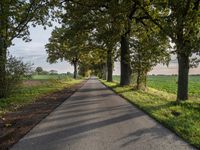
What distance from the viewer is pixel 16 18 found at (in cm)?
2509

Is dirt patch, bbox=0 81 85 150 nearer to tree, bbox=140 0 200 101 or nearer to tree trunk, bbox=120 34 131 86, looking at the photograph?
tree, bbox=140 0 200 101

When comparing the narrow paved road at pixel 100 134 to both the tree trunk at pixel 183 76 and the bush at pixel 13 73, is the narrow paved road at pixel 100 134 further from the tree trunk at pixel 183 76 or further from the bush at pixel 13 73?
the bush at pixel 13 73

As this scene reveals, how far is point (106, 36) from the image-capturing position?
115 feet

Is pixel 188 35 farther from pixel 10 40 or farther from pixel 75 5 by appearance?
pixel 75 5

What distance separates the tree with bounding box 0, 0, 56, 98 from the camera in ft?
74.4

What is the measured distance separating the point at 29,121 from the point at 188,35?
10616 mm

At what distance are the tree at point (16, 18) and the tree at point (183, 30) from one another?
10.0 metres

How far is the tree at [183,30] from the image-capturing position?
1843cm

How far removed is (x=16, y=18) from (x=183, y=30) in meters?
12.1

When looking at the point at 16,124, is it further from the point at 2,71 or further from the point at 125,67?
the point at 125,67

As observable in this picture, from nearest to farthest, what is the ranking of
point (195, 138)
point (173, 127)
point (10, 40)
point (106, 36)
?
point (195, 138) → point (173, 127) → point (10, 40) → point (106, 36)

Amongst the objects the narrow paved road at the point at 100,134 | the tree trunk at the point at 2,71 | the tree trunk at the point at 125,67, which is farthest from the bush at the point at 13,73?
the tree trunk at the point at 125,67

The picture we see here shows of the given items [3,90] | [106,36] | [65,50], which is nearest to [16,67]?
[3,90]

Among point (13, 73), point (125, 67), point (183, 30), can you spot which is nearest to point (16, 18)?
point (13, 73)
